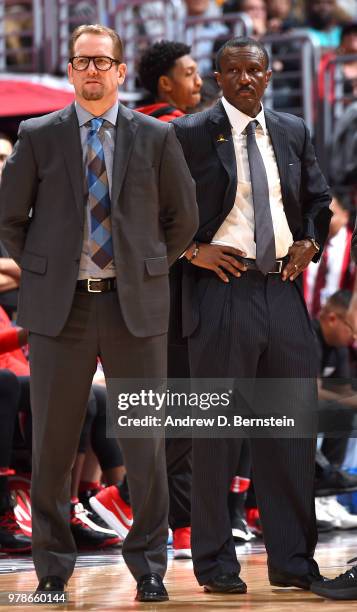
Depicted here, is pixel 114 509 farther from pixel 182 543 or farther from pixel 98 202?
pixel 98 202

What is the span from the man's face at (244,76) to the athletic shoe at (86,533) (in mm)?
2506

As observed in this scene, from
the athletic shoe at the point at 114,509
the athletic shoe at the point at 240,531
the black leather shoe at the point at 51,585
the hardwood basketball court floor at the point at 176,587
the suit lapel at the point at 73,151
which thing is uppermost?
the suit lapel at the point at 73,151

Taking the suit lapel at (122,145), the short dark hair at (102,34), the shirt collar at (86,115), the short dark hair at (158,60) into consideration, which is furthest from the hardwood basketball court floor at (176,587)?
the short dark hair at (158,60)

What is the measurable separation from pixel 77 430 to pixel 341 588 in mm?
1150

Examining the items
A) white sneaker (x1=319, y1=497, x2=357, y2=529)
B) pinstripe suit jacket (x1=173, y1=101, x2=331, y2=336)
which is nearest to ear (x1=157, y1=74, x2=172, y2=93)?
pinstripe suit jacket (x1=173, y1=101, x2=331, y2=336)

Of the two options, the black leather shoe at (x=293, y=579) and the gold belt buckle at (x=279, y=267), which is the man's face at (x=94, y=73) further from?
the black leather shoe at (x=293, y=579)

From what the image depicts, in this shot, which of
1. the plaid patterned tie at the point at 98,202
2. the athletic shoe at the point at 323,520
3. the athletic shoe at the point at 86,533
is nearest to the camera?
the plaid patterned tie at the point at 98,202

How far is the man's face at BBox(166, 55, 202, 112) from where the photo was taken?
6480 millimetres

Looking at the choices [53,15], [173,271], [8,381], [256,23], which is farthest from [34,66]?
[173,271]

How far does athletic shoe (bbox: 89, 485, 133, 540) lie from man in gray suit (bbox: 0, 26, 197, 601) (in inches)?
66.2

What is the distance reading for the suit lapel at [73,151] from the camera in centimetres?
454

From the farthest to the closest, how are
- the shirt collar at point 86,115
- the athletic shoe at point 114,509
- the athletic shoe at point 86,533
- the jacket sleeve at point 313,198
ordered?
the athletic shoe at point 86,533
the athletic shoe at point 114,509
the jacket sleeve at point 313,198
the shirt collar at point 86,115

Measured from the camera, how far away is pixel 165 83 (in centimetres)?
653

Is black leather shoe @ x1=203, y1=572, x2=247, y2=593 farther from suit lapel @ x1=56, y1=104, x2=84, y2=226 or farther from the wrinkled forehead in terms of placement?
the wrinkled forehead
